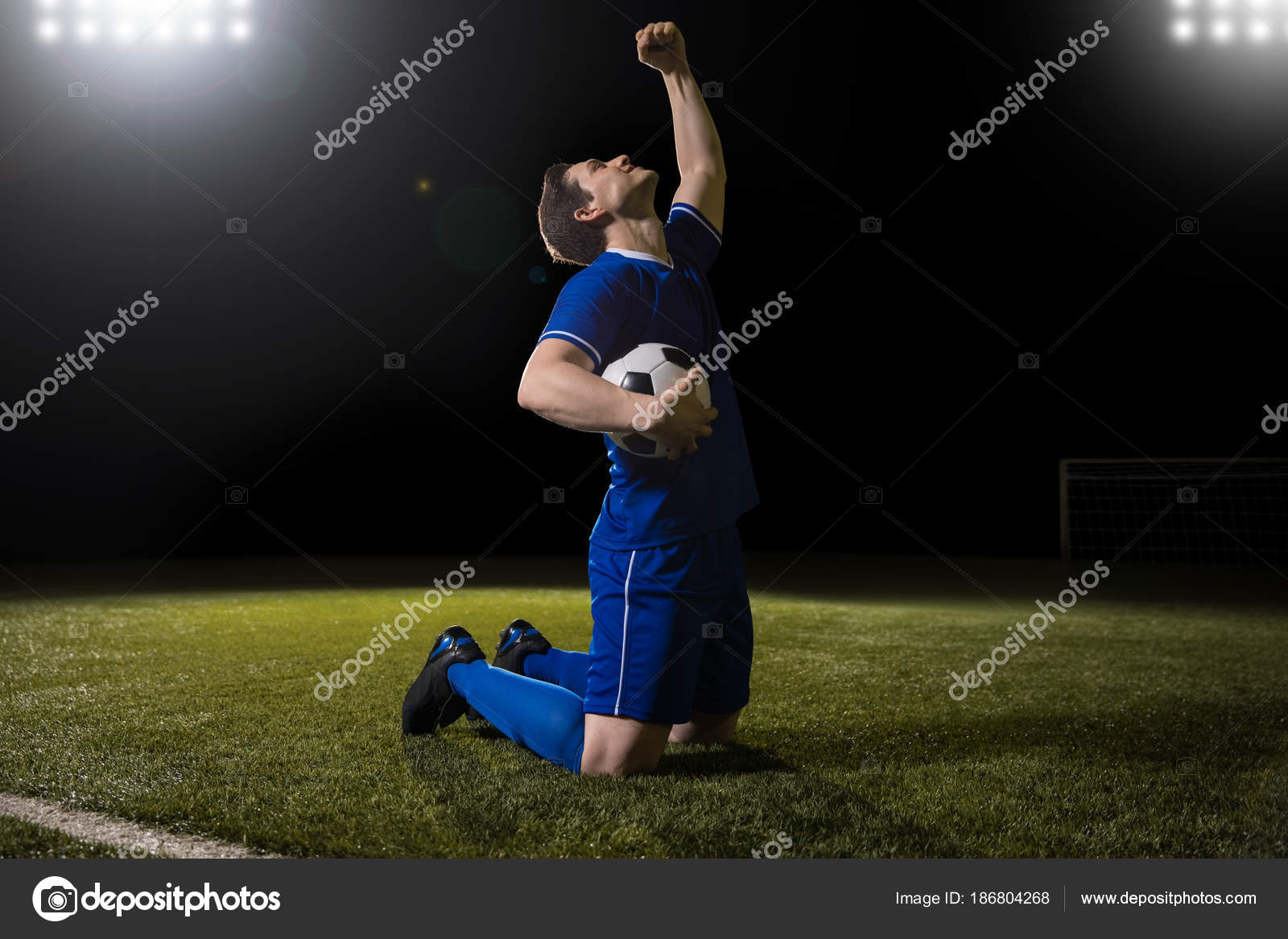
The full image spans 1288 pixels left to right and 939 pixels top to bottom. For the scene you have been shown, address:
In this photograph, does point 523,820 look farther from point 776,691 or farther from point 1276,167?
point 1276,167

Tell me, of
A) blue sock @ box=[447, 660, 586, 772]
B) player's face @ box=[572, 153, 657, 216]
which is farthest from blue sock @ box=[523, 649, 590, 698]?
player's face @ box=[572, 153, 657, 216]

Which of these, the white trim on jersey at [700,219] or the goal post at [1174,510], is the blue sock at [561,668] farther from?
the goal post at [1174,510]

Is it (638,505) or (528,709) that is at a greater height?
(638,505)

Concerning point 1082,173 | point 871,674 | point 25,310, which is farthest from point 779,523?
point 25,310

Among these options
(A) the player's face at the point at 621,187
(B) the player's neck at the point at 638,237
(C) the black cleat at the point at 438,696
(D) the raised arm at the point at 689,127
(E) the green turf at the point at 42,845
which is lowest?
(E) the green turf at the point at 42,845

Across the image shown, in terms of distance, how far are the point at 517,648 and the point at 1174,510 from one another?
32.3 feet

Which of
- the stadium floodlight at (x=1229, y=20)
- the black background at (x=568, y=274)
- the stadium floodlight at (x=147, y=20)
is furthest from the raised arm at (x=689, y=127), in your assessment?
the stadium floodlight at (x=147, y=20)

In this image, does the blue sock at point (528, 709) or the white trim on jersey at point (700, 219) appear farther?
the white trim on jersey at point (700, 219)

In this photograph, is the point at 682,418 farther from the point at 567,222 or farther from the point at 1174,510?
the point at 1174,510

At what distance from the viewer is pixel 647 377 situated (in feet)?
6.08

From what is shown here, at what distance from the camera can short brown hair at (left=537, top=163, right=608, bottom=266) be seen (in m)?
2.16

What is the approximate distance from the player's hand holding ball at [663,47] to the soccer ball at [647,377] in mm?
825

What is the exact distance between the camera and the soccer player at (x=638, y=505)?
176cm

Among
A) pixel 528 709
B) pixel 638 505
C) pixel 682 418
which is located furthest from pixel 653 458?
pixel 528 709
